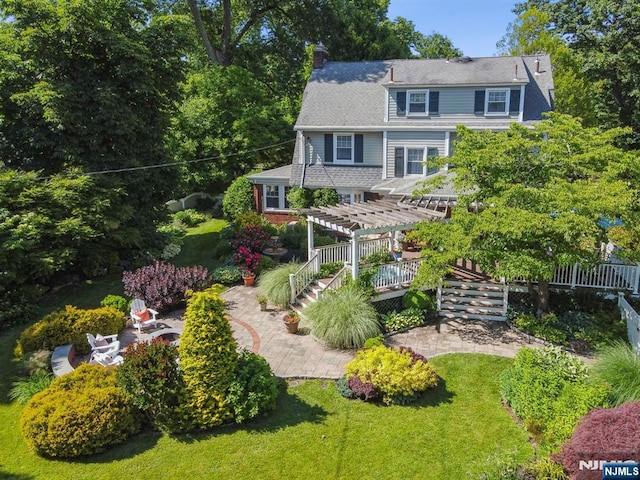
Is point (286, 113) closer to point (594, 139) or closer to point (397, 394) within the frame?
point (594, 139)

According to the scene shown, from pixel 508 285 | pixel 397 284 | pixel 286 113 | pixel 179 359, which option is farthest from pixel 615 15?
pixel 179 359

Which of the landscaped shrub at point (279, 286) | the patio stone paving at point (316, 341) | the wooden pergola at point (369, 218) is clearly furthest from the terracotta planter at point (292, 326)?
the wooden pergola at point (369, 218)

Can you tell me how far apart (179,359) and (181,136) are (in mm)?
23439

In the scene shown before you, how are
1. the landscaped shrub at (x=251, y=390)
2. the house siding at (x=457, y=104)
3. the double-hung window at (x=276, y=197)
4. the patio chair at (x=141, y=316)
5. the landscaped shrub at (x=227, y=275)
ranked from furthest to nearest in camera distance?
the double-hung window at (x=276, y=197) → the house siding at (x=457, y=104) → the landscaped shrub at (x=227, y=275) → the patio chair at (x=141, y=316) → the landscaped shrub at (x=251, y=390)

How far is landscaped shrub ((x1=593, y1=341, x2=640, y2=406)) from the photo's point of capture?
9312 millimetres

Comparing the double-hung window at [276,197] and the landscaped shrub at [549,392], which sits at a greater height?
the double-hung window at [276,197]

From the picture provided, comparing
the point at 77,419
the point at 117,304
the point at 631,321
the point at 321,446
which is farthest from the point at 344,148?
the point at 77,419

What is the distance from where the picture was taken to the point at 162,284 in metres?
15.8

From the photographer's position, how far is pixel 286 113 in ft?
111

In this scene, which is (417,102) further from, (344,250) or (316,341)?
(316,341)

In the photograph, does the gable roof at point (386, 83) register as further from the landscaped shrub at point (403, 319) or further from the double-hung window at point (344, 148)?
the landscaped shrub at point (403, 319)

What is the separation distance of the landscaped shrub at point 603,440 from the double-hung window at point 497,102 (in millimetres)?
18385

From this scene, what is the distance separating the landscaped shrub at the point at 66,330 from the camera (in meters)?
12.8

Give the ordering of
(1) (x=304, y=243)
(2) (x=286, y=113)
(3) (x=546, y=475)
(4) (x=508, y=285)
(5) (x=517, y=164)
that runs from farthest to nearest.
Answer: (2) (x=286, y=113) < (1) (x=304, y=243) < (4) (x=508, y=285) < (5) (x=517, y=164) < (3) (x=546, y=475)
